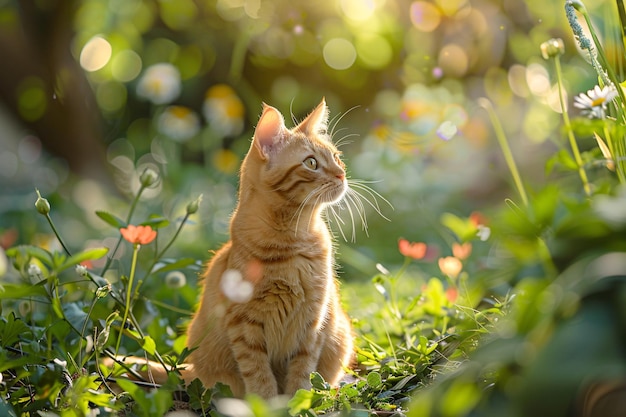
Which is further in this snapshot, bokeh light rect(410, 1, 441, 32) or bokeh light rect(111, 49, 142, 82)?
bokeh light rect(111, 49, 142, 82)

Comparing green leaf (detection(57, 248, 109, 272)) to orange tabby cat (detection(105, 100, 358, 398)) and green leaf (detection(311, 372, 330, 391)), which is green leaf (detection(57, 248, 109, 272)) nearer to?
orange tabby cat (detection(105, 100, 358, 398))

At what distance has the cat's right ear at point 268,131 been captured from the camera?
5.14ft

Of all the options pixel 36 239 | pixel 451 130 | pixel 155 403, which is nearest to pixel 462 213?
pixel 451 130

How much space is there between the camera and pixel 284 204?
5.25 feet

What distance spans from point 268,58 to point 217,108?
19.4 inches

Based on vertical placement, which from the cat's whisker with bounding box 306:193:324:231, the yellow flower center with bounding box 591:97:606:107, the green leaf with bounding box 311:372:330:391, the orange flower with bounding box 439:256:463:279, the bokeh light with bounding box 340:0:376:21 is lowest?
the orange flower with bounding box 439:256:463:279

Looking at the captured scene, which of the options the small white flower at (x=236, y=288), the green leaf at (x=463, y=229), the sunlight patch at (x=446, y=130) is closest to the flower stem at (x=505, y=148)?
the green leaf at (x=463, y=229)

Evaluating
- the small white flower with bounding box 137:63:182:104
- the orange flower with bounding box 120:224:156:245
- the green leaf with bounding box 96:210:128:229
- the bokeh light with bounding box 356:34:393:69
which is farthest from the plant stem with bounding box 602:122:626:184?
the small white flower with bounding box 137:63:182:104

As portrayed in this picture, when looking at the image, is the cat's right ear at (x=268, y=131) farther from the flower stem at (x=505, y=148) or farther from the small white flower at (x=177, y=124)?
the small white flower at (x=177, y=124)

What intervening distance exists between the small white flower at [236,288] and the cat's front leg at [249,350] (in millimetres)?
32

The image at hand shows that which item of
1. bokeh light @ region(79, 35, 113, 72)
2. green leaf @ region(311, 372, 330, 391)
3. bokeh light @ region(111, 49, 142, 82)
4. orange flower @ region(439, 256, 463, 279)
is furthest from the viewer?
bokeh light @ region(111, 49, 142, 82)

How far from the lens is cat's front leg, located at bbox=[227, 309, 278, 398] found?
58.0 inches

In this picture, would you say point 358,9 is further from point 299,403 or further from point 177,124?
point 299,403

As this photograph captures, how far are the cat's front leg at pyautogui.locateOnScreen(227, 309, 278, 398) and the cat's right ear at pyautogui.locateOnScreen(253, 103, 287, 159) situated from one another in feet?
1.28
